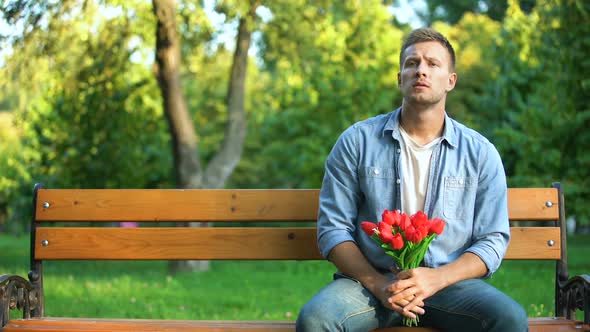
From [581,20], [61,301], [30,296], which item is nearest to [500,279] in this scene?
[581,20]

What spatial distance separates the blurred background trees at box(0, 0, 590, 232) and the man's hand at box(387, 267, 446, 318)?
6428 mm

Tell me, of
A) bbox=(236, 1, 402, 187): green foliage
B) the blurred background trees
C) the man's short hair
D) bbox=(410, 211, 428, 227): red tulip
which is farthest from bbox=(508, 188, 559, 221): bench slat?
bbox=(236, 1, 402, 187): green foliage

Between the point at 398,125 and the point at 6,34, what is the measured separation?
318 inches

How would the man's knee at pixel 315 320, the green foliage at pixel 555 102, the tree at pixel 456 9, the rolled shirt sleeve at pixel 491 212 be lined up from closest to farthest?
the man's knee at pixel 315 320 < the rolled shirt sleeve at pixel 491 212 < the green foliage at pixel 555 102 < the tree at pixel 456 9

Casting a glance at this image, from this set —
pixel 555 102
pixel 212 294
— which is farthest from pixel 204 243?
pixel 555 102

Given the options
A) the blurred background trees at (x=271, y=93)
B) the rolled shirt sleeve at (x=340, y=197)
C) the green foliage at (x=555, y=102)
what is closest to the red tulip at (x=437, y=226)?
the rolled shirt sleeve at (x=340, y=197)

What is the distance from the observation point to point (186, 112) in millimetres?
12914

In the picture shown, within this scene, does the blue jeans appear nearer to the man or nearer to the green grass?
the man

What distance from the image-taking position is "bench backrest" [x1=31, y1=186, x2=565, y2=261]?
14.9 ft

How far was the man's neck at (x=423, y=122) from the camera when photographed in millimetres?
4105

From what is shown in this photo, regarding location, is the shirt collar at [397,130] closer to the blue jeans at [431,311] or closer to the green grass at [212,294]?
the blue jeans at [431,311]

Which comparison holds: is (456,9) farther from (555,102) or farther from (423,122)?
(423,122)

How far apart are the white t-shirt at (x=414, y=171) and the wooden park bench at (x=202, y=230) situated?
2.16 ft

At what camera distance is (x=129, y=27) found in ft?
45.2
